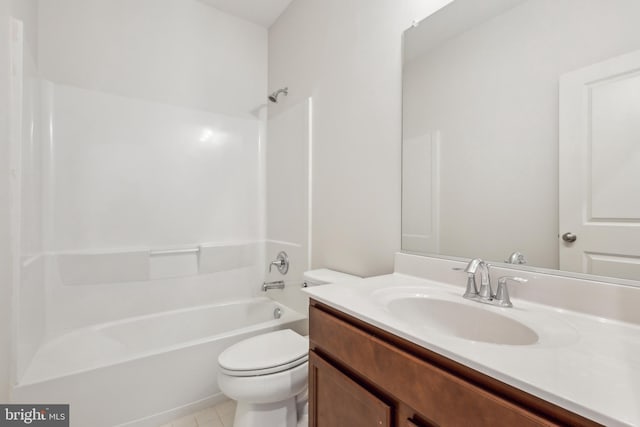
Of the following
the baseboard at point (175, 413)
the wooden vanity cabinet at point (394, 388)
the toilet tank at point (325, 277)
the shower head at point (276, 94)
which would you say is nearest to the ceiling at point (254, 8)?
the shower head at point (276, 94)

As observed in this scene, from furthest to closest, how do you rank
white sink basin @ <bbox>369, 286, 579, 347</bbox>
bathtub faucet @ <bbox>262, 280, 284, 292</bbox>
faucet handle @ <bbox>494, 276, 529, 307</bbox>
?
bathtub faucet @ <bbox>262, 280, 284, 292</bbox>
faucet handle @ <bbox>494, 276, 529, 307</bbox>
white sink basin @ <bbox>369, 286, 579, 347</bbox>

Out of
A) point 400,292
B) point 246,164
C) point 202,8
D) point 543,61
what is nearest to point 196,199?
point 246,164

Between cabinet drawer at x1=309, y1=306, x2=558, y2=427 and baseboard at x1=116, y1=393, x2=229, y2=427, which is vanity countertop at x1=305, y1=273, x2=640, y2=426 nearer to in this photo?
cabinet drawer at x1=309, y1=306, x2=558, y2=427

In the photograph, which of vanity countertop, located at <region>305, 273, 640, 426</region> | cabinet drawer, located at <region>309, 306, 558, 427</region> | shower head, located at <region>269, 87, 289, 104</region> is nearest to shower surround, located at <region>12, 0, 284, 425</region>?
shower head, located at <region>269, 87, 289, 104</region>

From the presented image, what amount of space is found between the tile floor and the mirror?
1341 millimetres

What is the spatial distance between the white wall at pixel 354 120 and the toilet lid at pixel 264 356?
1.62 feet

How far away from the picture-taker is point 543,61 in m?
0.90

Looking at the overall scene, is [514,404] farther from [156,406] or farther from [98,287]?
[98,287]

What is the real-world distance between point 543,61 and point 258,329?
182 cm

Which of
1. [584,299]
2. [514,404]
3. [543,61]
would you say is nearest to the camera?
[514,404]

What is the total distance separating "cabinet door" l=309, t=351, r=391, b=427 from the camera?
724 mm

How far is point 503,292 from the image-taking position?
2.83 feet

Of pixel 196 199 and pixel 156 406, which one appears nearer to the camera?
pixel 156 406

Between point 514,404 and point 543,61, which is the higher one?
point 543,61
